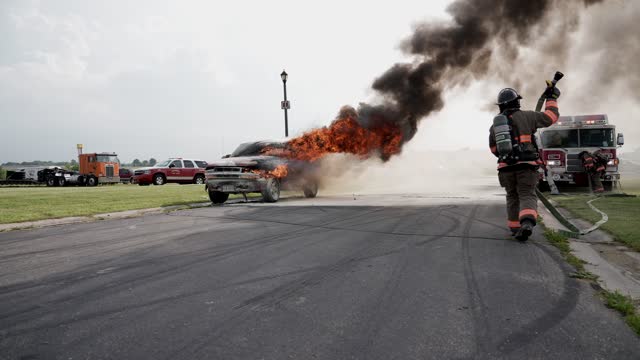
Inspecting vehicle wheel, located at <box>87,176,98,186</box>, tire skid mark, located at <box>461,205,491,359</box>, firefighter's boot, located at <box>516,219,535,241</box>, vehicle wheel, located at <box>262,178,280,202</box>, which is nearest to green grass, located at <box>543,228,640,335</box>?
firefighter's boot, located at <box>516,219,535,241</box>

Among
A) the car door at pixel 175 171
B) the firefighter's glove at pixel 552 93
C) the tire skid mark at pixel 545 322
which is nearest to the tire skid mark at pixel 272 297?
the tire skid mark at pixel 545 322

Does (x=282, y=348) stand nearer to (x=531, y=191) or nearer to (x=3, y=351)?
(x=3, y=351)

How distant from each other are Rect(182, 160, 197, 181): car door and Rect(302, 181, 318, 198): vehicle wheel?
647 inches

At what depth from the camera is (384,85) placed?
16.3 metres

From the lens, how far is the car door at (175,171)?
29.7 m

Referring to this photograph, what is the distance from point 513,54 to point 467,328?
47.7 ft

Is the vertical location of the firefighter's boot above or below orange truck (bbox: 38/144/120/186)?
below

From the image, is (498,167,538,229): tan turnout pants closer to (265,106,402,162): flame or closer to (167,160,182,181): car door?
(265,106,402,162): flame

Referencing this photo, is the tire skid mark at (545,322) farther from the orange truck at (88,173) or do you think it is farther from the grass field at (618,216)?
the orange truck at (88,173)

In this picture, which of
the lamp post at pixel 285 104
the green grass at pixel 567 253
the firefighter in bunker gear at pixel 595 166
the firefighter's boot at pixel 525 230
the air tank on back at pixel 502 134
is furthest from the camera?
the lamp post at pixel 285 104

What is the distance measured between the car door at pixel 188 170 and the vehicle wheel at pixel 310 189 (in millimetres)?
16444

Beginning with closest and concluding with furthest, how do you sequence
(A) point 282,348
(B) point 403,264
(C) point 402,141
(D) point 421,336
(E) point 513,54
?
1. (A) point 282,348
2. (D) point 421,336
3. (B) point 403,264
4. (E) point 513,54
5. (C) point 402,141

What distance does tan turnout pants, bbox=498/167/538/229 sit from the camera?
6.64 meters

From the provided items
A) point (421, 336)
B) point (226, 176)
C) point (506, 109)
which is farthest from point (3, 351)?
point (226, 176)
